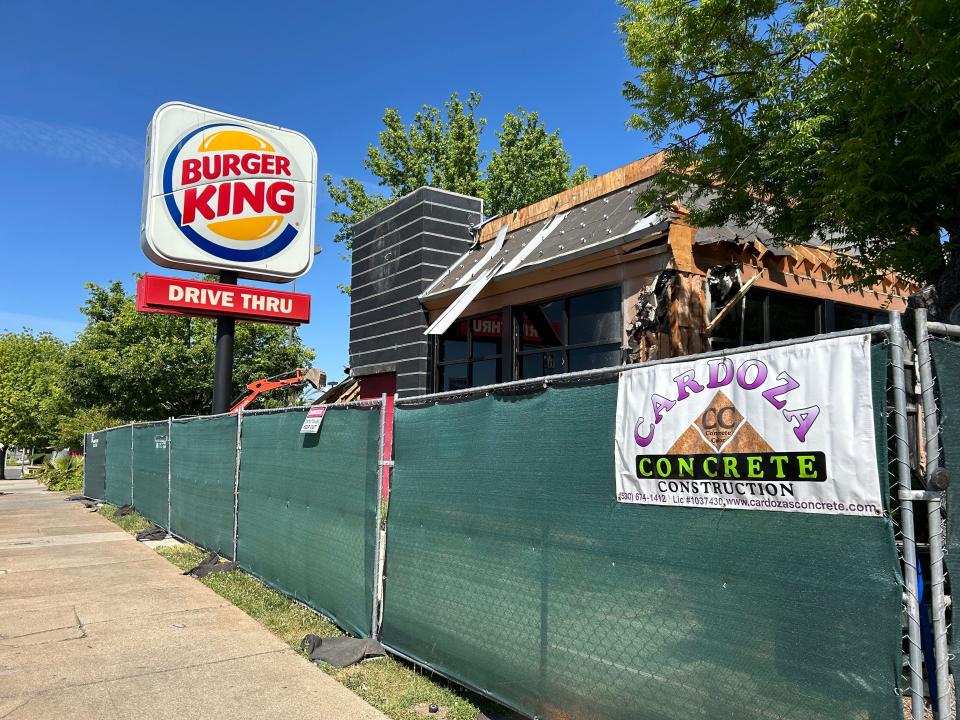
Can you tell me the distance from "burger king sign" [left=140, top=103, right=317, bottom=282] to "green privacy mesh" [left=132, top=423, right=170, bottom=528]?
3.23 m

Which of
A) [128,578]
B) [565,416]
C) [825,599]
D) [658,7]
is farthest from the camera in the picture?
[128,578]

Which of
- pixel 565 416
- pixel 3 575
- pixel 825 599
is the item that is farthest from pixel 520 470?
pixel 3 575

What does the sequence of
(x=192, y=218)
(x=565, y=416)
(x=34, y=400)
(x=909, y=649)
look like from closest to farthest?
(x=909, y=649) → (x=565, y=416) → (x=192, y=218) → (x=34, y=400)

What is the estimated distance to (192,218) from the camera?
13094 millimetres

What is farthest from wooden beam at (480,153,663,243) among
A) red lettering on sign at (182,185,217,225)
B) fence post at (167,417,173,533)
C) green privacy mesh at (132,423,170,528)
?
green privacy mesh at (132,423,170,528)

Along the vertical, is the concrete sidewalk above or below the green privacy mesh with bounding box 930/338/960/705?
below

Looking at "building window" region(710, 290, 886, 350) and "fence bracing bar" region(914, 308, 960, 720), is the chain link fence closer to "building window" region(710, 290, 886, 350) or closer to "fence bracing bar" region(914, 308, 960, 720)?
"fence bracing bar" region(914, 308, 960, 720)

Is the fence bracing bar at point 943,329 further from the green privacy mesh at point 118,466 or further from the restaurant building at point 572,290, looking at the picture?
the green privacy mesh at point 118,466

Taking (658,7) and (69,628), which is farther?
(658,7)

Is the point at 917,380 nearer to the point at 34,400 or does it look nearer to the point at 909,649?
the point at 909,649

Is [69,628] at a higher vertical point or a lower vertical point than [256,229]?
lower

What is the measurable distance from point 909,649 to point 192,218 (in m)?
12.8

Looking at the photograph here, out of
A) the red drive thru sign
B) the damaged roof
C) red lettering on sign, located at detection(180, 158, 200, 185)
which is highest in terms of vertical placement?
red lettering on sign, located at detection(180, 158, 200, 185)

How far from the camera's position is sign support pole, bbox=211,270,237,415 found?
1311 centimetres
